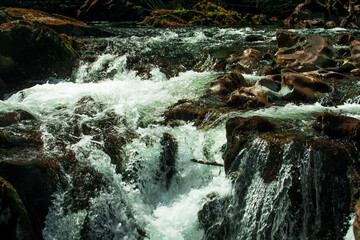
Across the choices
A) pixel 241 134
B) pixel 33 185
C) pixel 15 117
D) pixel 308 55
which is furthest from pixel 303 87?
pixel 15 117

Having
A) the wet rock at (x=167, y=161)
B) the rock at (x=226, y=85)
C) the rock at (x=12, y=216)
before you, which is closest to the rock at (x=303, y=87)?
the rock at (x=226, y=85)

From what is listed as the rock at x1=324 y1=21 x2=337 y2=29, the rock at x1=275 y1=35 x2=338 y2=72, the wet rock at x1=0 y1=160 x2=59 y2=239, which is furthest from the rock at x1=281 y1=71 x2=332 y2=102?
the rock at x1=324 y1=21 x2=337 y2=29

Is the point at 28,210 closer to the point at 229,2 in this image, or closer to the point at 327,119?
the point at 327,119

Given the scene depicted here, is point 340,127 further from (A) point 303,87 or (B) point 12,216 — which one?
(B) point 12,216

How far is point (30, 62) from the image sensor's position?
9766 millimetres

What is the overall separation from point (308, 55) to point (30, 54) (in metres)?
8.03

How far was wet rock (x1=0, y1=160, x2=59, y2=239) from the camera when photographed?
4578 millimetres

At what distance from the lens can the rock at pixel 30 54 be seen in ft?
31.0

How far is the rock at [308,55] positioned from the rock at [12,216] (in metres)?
7.41

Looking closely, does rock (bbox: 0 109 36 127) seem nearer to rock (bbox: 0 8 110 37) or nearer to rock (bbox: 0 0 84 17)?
rock (bbox: 0 8 110 37)

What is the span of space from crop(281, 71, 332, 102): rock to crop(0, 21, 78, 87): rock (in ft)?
21.1

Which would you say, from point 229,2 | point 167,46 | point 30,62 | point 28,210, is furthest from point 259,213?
point 229,2

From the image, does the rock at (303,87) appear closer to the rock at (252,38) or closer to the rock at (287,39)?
the rock at (287,39)

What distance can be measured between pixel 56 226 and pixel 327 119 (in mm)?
4237
